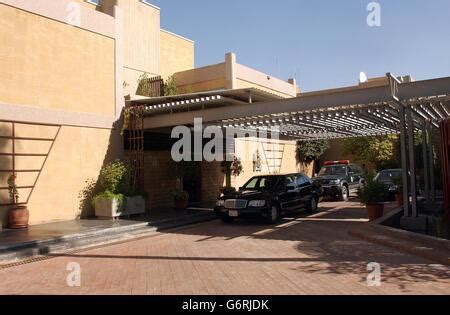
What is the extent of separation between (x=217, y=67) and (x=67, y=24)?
886cm

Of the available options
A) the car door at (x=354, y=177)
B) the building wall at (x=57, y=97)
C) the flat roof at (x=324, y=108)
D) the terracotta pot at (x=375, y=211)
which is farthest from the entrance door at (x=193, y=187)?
the terracotta pot at (x=375, y=211)

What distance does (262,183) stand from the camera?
14445 mm

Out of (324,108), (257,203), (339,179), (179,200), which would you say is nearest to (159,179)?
(179,200)

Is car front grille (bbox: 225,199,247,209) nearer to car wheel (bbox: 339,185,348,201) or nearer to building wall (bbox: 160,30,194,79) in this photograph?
car wheel (bbox: 339,185,348,201)

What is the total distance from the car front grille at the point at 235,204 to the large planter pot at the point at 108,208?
12.1 feet

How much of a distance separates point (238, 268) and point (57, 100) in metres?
9.45

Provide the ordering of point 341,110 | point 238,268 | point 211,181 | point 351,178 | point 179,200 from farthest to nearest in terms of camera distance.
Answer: point 351,178 < point 211,181 < point 179,200 < point 341,110 < point 238,268

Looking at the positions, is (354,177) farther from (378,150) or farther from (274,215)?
(274,215)

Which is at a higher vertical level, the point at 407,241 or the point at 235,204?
the point at 235,204

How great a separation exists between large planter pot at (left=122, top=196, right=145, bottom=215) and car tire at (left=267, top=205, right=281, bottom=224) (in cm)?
467

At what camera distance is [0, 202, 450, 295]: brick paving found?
6.38 m

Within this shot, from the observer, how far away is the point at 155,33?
22.2m

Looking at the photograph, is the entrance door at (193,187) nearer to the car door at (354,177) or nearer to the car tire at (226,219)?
the car tire at (226,219)
